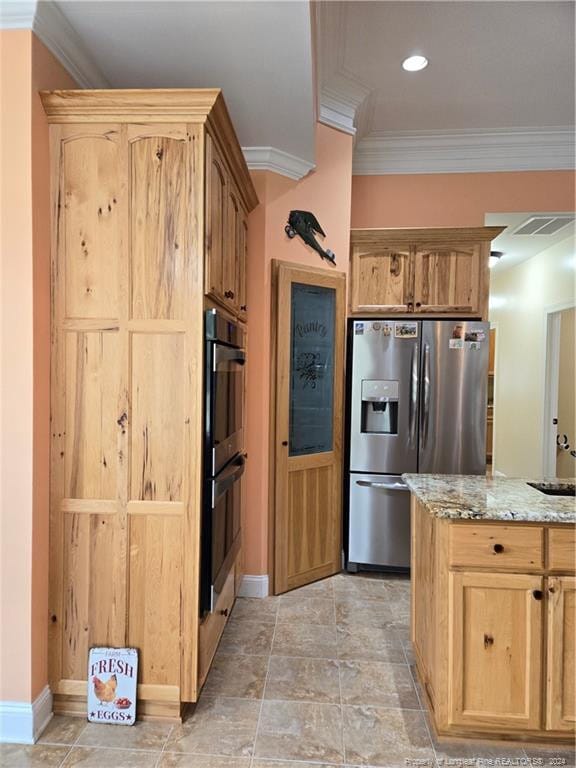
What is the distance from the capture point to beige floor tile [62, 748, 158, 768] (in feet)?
5.38

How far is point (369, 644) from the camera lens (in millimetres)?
2434

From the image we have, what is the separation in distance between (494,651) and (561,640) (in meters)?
0.24

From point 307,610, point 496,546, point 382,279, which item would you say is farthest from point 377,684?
point 382,279

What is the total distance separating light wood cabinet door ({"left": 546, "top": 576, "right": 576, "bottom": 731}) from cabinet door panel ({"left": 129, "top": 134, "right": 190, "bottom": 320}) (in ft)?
5.77

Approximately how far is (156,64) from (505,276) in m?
5.47

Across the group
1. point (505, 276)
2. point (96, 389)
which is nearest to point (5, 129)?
point (96, 389)

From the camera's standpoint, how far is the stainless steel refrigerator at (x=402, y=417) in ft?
10.4

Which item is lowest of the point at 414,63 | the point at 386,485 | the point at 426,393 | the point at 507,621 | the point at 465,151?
the point at 507,621

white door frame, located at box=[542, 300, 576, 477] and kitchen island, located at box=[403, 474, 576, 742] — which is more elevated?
white door frame, located at box=[542, 300, 576, 477]

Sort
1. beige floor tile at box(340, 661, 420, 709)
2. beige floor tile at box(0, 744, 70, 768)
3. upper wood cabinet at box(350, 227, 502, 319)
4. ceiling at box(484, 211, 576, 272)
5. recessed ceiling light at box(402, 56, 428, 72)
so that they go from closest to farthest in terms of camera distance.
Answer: beige floor tile at box(0, 744, 70, 768) < beige floor tile at box(340, 661, 420, 709) < recessed ceiling light at box(402, 56, 428, 72) < upper wood cabinet at box(350, 227, 502, 319) < ceiling at box(484, 211, 576, 272)

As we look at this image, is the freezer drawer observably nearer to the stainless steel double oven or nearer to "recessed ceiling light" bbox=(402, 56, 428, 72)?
the stainless steel double oven

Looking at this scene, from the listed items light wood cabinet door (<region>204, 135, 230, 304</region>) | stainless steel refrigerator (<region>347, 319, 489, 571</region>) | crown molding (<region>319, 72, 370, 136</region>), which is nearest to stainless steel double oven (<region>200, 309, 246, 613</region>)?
light wood cabinet door (<region>204, 135, 230, 304</region>)

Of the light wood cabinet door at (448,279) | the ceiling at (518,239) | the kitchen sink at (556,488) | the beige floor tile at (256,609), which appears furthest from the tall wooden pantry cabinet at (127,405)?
the ceiling at (518,239)

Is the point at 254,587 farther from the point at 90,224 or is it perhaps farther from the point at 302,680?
the point at 90,224
